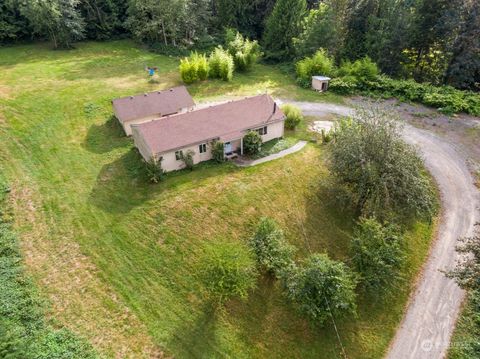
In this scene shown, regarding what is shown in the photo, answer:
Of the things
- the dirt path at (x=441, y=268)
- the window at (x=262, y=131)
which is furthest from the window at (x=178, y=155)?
the dirt path at (x=441, y=268)

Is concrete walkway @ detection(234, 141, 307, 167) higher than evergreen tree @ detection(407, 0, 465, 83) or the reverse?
the reverse

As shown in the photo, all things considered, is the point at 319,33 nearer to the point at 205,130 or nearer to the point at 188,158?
the point at 205,130

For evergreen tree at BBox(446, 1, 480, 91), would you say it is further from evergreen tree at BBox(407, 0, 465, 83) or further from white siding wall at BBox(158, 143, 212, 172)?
white siding wall at BBox(158, 143, 212, 172)

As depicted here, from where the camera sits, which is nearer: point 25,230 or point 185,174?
point 25,230

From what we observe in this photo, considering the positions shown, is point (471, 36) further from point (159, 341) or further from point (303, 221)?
point (159, 341)

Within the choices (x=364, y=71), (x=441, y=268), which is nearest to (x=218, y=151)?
(x=441, y=268)

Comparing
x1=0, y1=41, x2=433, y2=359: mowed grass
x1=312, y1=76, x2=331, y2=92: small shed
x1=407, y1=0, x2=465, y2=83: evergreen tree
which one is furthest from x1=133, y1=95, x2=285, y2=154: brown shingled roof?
x1=407, y1=0, x2=465, y2=83: evergreen tree

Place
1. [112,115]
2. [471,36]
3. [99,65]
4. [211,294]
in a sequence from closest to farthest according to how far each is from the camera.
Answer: [211,294] < [112,115] < [471,36] < [99,65]

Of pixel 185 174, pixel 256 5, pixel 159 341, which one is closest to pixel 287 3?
pixel 256 5
